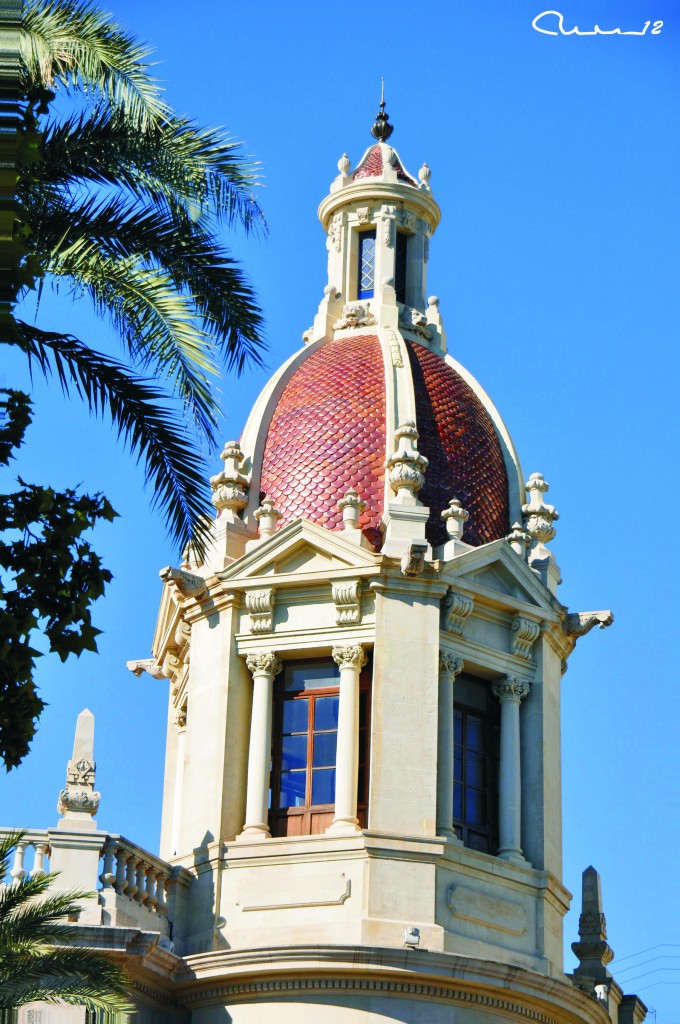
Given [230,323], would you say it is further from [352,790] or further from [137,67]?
[352,790]

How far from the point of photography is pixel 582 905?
34.3 m

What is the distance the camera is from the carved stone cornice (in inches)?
1236

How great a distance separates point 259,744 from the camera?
31.2 metres

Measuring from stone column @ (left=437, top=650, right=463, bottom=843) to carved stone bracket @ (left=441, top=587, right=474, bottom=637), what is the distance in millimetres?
358

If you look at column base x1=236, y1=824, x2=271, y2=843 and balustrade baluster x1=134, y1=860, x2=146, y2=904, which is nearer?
balustrade baluster x1=134, y1=860, x2=146, y2=904

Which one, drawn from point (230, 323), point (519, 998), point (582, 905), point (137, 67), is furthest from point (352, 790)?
point (137, 67)

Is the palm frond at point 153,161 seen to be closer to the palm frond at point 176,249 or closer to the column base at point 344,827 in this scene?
the palm frond at point 176,249

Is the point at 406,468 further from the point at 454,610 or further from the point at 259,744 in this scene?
the point at 259,744

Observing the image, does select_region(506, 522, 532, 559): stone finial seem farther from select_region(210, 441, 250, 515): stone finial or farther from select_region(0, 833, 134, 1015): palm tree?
select_region(0, 833, 134, 1015): palm tree

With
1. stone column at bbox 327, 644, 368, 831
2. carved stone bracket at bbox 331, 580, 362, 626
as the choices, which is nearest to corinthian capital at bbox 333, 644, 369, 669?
stone column at bbox 327, 644, 368, 831

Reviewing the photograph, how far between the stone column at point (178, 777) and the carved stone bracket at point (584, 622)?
5841 mm

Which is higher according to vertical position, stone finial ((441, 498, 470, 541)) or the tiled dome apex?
the tiled dome apex

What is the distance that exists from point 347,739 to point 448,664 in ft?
5.82

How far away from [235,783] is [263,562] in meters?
3.08
